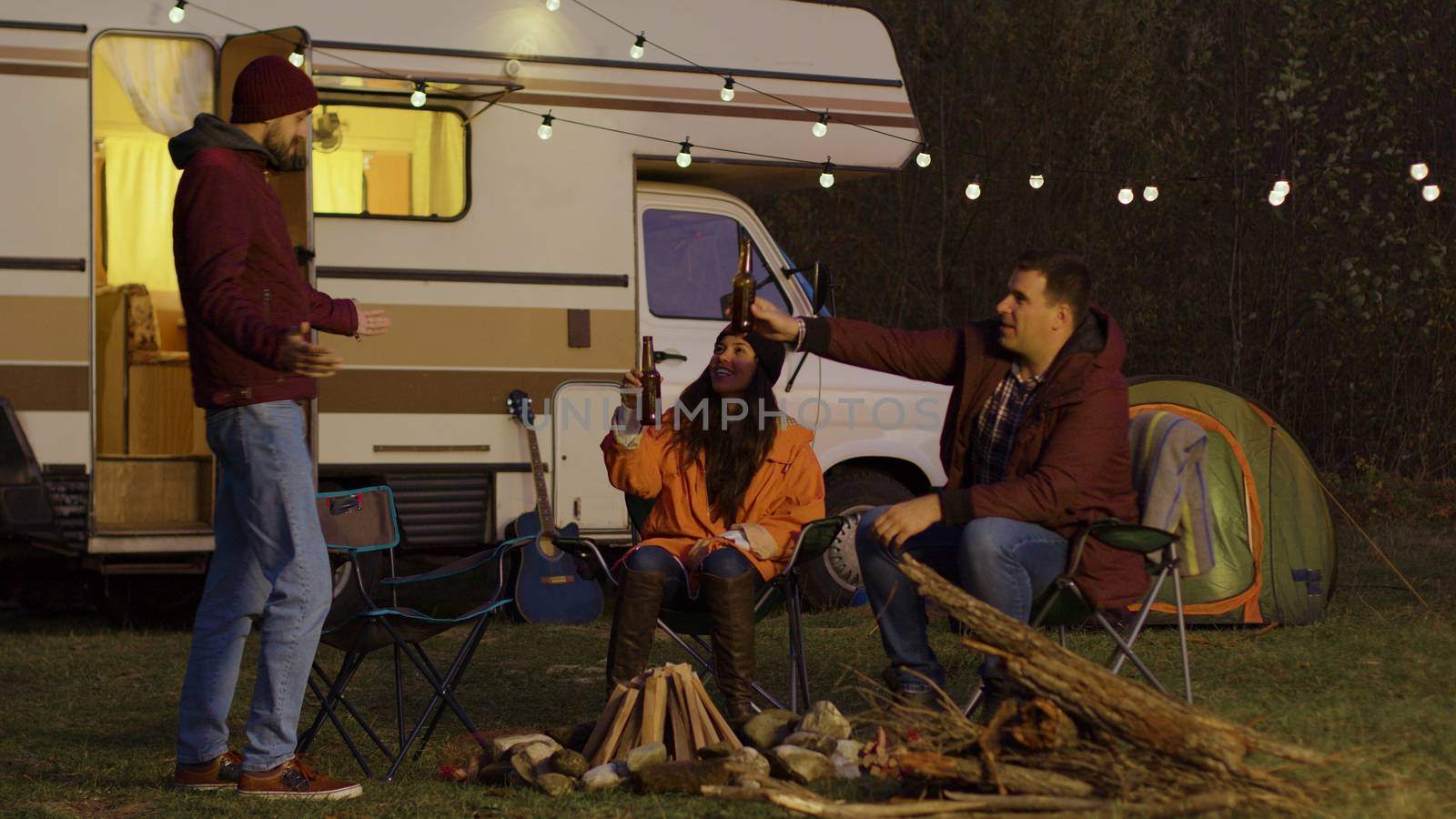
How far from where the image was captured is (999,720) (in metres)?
3.08

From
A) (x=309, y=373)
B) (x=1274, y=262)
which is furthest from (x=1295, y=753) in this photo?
(x=1274, y=262)

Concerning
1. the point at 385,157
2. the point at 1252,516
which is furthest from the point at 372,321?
the point at 1252,516

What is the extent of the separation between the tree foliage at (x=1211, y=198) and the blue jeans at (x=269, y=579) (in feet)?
28.6

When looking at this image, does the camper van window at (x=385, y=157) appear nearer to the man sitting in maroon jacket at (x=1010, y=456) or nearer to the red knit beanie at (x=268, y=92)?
the red knit beanie at (x=268, y=92)

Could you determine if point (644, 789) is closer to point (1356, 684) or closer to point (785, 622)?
point (1356, 684)

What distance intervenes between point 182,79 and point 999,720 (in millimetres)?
4343

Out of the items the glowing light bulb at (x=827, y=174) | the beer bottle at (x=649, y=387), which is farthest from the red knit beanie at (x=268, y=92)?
the glowing light bulb at (x=827, y=174)

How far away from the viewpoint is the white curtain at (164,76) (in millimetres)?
6027

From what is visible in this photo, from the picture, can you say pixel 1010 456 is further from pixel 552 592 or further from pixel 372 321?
pixel 552 592

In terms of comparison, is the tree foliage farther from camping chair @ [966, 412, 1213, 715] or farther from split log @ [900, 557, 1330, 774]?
split log @ [900, 557, 1330, 774]

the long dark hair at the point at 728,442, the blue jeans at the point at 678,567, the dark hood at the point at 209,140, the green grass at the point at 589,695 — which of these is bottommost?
the green grass at the point at 589,695

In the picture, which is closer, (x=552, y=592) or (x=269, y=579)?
(x=269, y=579)

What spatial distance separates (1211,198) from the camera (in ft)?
37.6

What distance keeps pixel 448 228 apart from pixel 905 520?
3.22m
